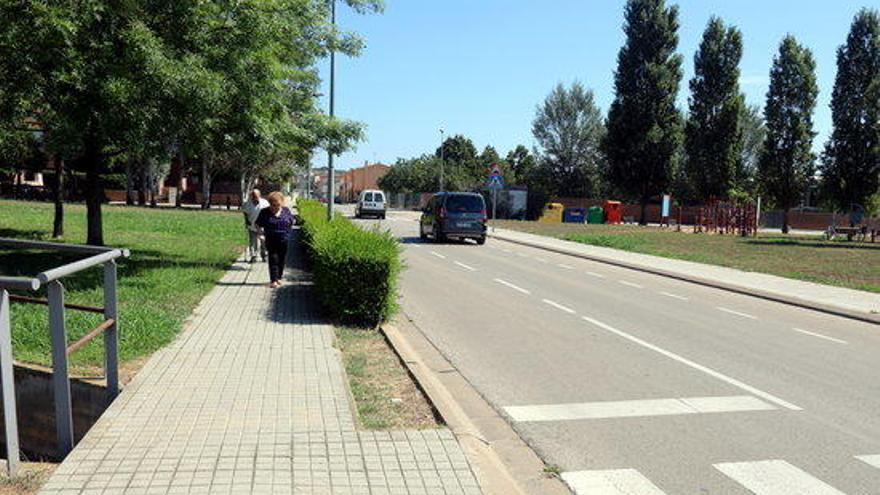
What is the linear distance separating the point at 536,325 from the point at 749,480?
5.95 meters

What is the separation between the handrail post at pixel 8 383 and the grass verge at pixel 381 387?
2166mm

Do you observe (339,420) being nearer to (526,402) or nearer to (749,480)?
(526,402)

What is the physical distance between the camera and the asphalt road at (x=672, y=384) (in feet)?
16.3

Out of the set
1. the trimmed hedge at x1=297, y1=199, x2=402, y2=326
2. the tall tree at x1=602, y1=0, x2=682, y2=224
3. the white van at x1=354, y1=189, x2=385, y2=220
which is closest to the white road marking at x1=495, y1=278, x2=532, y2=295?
the trimmed hedge at x1=297, y1=199, x2=402, y2=326

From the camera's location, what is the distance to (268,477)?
4.38m

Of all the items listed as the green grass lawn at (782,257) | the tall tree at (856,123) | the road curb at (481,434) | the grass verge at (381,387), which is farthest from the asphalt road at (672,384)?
the tall tree at (856,123)

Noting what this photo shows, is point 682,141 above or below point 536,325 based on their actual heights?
above

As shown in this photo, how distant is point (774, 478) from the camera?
4793 millimetres

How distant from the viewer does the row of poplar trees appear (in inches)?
2019

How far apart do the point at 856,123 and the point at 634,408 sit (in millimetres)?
44877

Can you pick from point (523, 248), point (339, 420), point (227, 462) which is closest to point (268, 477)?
point (227, 462)

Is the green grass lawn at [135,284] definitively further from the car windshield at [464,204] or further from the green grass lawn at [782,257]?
the green grass lawn at [782,257]

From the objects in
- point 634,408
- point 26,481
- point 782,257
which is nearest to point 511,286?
point 634,408

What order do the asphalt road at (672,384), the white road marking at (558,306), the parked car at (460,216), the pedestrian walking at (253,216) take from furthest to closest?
the parked car at (460,216) < the pedestrian walking at (253,216) < the white road marking at (558,306) < the asphalt road at (672,384)
